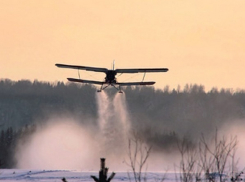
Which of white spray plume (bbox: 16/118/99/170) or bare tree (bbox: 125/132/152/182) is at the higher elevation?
white spray plume (bbox: 16/118/99/170)

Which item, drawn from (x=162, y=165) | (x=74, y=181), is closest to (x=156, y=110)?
(x=162, y=165)

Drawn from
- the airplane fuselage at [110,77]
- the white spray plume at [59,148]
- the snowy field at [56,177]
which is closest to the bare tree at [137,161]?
the snowy field at [56,177]

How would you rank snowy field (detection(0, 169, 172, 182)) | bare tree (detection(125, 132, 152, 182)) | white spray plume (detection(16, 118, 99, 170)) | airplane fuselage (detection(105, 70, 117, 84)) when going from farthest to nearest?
white spray plume (detection(16, 118, 99, 170)) < airplane fuselage (detection(105, 70, 117, 84)) < snowy field (detection(0, 169, 172, 182)) < bare tree (detection(125, 132, 152, 182))

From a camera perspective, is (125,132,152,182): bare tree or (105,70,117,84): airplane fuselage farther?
(105,70,117,84): airplane fuselage

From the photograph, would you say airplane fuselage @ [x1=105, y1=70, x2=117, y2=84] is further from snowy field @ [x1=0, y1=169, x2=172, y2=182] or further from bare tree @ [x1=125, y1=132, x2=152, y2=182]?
snowy field @ [x1=0, y1=169, x2=172, y2=182]

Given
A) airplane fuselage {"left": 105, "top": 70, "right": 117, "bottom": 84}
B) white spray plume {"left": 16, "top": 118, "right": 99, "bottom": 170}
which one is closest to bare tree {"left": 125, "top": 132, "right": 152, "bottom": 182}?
airplane fuselage {"left": 105, "top": 70, "right": 117, "bottom": 84}

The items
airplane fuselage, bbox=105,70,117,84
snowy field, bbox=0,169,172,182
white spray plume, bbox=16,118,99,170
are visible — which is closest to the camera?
snowy field, bbox=0,169,172,182

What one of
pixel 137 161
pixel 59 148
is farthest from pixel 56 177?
pixel 59 148

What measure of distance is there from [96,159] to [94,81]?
71.3 metres

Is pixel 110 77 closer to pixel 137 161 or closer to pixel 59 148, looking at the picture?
pixel 137 161

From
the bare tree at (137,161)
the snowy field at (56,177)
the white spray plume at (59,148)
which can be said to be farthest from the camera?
the white spray plume at (59,148)

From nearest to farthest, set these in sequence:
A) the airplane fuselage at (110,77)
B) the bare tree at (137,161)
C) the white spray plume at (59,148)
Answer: the bare tree at (137,161)
the airplane fuselage at (110,77)
the white spray plume at (59,148)

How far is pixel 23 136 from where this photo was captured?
570 ft

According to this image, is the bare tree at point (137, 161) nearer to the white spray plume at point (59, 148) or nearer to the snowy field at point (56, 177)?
the snowy field at point (56, 177)
